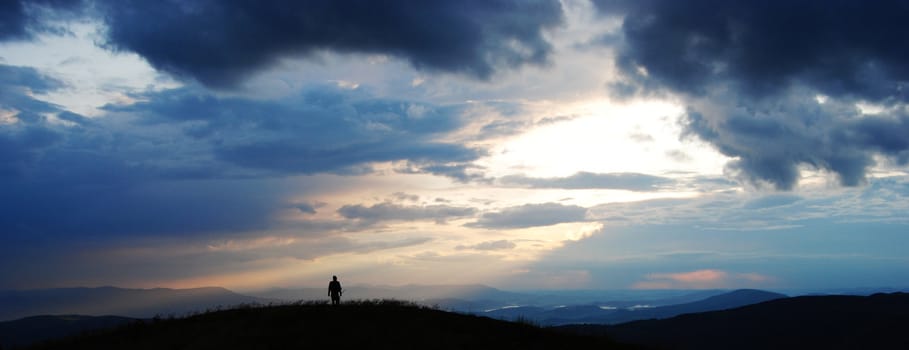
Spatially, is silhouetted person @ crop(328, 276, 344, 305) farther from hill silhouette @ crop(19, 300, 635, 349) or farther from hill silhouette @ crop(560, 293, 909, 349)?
hill silhouette @ crop(560, 293, 909, 349)

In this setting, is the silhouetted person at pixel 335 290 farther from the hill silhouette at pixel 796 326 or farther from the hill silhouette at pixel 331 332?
the hill silhouette at pixel 796 326

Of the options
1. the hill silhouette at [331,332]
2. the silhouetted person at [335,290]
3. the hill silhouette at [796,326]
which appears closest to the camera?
the hill silhouette at [331,332]

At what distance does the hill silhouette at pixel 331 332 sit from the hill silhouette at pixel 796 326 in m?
77.7

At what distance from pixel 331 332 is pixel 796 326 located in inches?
5237

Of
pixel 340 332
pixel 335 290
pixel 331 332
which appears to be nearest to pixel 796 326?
pixel 335 290

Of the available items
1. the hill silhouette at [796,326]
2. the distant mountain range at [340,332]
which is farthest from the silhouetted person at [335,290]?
the hill silhouette at [796,326]

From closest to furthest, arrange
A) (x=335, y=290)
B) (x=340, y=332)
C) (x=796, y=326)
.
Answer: (x=340, y=332)
(x=335, y=290)
(x=796, y=326)

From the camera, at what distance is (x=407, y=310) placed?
31.6 metres

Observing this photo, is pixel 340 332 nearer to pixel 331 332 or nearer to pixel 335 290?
pixel 331 332

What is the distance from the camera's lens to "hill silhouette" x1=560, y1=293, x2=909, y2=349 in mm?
107438

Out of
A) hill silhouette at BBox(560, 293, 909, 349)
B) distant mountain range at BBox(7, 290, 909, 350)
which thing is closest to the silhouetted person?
distant mountain range at BBox(7, 290, 909, 350)

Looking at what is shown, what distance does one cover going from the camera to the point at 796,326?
423 ft

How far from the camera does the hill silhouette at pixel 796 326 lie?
352ft

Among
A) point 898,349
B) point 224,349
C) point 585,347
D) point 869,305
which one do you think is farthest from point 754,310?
point 224,349
